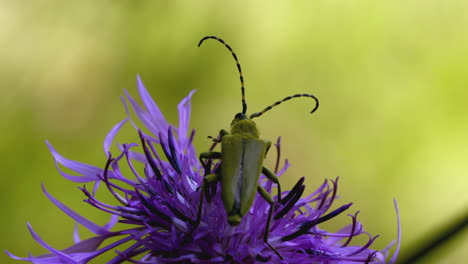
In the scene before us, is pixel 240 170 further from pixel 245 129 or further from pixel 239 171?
pixel 245 129

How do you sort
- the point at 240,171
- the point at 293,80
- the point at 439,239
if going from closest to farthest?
the point at 439,239
the point at 240,171
the point at 293,80

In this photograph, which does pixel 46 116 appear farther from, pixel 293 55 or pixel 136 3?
pixel 293 55

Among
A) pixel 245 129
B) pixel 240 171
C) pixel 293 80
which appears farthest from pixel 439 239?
pixel 293 80

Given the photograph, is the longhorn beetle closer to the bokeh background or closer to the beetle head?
the beetle head

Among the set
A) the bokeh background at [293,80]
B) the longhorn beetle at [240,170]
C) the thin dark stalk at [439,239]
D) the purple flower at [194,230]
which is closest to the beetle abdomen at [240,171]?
the longhorn beetle at [240,170]

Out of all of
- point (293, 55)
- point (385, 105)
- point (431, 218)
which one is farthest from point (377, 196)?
point (293, 55)

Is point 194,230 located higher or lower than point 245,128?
lower
